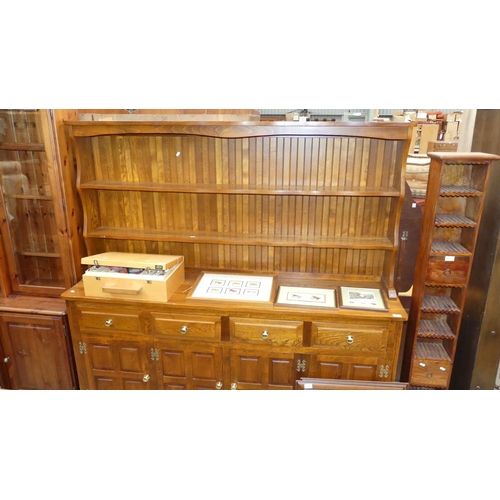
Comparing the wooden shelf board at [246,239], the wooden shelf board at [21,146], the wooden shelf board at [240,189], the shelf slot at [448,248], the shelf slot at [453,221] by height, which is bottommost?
the wooden shelf board at [246,239]

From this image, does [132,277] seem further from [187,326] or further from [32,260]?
[32,260]

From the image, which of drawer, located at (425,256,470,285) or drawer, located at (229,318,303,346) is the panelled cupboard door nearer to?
drawer, located at (229,318,303,346)

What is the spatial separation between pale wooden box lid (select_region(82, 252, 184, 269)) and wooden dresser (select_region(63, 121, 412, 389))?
0.39 ft

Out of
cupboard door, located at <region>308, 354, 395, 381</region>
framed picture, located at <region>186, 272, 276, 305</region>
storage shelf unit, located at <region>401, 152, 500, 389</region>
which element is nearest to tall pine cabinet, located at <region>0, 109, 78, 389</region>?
framed picture, located at <region>186, 272, 276, 305</region>

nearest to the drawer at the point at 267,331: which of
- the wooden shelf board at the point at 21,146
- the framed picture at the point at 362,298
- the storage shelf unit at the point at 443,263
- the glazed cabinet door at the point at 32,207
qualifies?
the framed picture at the point at 362,298

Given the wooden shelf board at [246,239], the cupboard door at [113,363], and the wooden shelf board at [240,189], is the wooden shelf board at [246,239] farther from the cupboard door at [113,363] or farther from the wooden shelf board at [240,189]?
the cupboard door at [113,363]

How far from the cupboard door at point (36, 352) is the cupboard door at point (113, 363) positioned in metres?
0.15

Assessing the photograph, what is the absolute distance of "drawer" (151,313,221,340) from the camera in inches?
88.9

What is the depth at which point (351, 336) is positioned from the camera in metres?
2.17

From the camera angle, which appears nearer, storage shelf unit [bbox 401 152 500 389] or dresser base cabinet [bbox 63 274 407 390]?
storage shelf unit [bbox 401 152 500 389]

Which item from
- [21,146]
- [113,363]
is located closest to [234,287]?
[113,363]

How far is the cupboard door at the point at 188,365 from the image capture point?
232 cm

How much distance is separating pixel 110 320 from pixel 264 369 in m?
0.99

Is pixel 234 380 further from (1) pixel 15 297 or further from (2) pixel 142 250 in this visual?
(1) pixel 15 297
